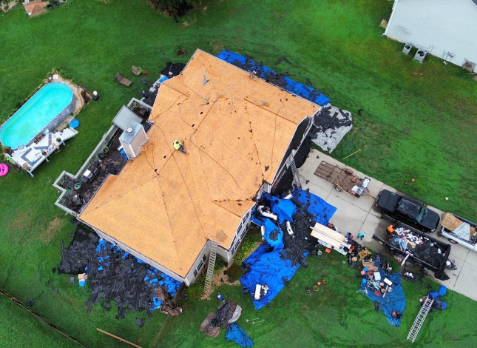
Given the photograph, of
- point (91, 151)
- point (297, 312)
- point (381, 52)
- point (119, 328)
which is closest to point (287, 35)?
point (381, 52)

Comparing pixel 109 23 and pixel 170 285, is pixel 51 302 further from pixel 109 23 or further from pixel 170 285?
pixel 109 23

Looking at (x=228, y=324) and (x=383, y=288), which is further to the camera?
(x=383, y=288)

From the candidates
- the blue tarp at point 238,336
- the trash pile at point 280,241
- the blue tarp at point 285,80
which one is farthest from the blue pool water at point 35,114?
the blue tarp at point 238,336

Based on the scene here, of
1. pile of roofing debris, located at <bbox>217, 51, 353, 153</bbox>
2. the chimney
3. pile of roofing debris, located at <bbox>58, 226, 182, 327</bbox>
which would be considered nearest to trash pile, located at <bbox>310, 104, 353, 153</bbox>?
pile of roofing debris, located at <bbox>217, 51, 353, 153</bbox>

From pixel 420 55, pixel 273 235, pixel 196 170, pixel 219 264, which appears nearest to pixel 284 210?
pixel 273 235

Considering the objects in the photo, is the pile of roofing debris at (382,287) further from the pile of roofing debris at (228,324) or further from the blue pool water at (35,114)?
the blue pool water at (35,114)

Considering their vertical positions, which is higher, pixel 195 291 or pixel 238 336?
pixel 195 291

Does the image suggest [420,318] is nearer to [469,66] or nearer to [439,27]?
[469,66]
